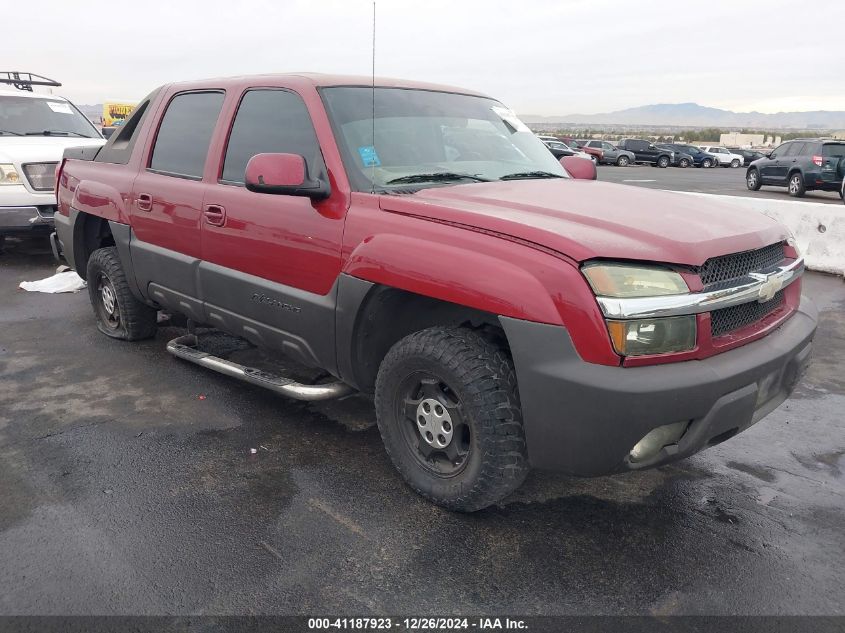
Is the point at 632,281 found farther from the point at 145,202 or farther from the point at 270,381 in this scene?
the point at 145,202

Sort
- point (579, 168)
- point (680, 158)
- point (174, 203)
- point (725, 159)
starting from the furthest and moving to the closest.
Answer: point (725, 159) → point (680, 158) → point (579, 168) → point (174, 203)

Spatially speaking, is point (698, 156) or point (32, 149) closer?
point (32, 149)

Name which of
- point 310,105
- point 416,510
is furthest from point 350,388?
point 310,105

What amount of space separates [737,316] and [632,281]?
0.57 meters

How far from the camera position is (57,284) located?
688cm

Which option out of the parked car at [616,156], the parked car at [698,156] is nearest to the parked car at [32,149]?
the parked car at [616,156]

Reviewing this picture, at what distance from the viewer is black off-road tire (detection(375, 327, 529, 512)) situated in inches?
103

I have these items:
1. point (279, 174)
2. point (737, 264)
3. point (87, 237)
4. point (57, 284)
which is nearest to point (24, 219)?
point (57, 284)

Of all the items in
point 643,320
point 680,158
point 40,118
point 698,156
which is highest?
point 698,156

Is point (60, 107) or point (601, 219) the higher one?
point (60, 107)

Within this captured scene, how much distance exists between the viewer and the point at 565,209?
2.80 metres

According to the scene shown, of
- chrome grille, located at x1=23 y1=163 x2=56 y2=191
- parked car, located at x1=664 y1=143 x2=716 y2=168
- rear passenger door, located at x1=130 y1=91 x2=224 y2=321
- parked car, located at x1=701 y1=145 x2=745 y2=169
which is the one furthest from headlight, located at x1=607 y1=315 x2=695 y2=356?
parked car, located at x1=701 y1=145 x2=745 y2=169

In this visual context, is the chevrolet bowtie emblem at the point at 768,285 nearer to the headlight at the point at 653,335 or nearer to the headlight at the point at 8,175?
the headlight at the point at 653,335

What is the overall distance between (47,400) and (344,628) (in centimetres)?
275
